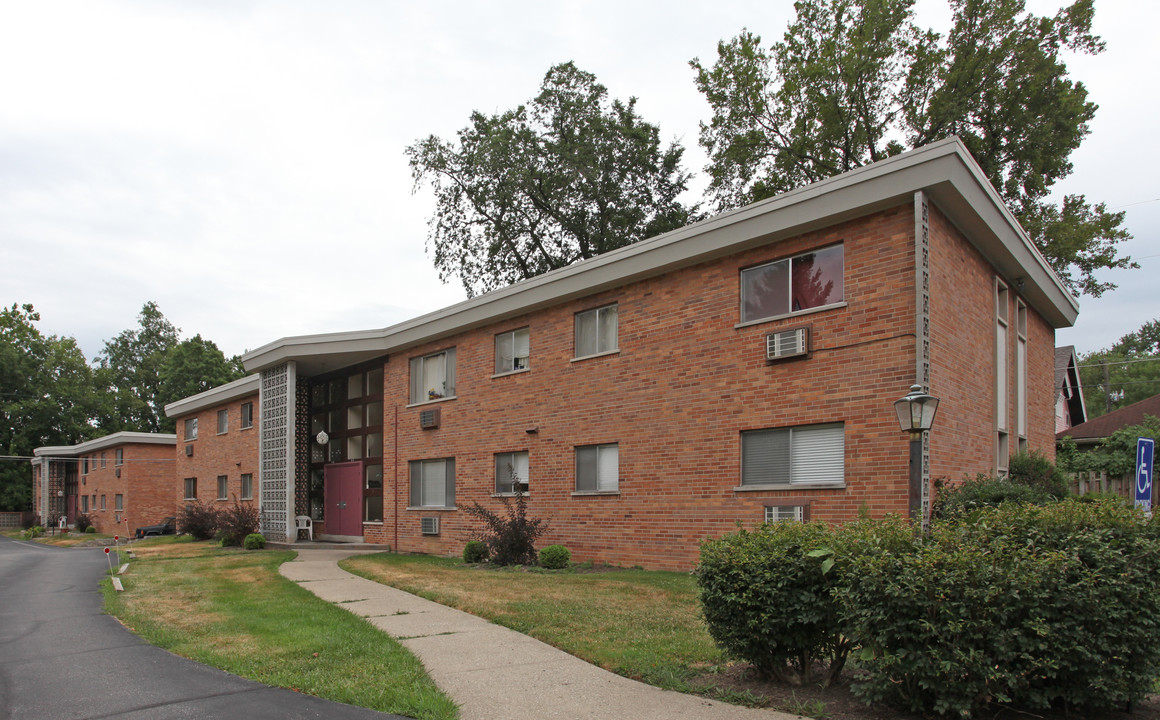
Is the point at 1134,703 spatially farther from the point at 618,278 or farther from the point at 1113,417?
the point at 1113,417

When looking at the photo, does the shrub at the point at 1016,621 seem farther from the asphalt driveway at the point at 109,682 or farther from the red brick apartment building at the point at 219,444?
the red brick apartment building at the point at 219,444

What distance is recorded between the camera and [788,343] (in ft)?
43.0

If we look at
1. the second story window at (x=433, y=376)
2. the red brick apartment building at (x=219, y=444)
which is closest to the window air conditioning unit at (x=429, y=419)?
the second story window at (x=433, y=376)

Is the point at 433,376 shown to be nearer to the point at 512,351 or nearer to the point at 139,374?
the point at 512,351

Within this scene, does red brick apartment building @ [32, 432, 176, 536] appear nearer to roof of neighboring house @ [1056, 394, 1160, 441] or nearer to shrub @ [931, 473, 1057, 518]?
shrub @ [931, 473, 1057, 518]

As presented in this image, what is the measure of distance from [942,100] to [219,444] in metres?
29.2

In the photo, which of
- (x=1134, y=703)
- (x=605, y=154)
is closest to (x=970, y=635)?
(x=1134, y=703)

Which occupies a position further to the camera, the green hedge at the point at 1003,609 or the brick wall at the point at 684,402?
the brick wall at the point at 684,402

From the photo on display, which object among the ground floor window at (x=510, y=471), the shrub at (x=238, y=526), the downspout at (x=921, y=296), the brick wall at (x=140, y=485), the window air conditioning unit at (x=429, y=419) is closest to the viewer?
the downspout at (x=921, y=296)

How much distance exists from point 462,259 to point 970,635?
32185 millimetres

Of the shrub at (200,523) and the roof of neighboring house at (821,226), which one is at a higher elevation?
the roof of neighboring house at (821,226)

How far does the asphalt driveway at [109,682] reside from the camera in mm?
6277

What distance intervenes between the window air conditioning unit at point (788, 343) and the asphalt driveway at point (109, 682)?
29.1 ft

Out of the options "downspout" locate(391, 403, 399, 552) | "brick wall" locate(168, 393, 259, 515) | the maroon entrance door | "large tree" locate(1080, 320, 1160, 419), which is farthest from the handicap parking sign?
"large tree" locate(1080, 320, 1160, 419)
